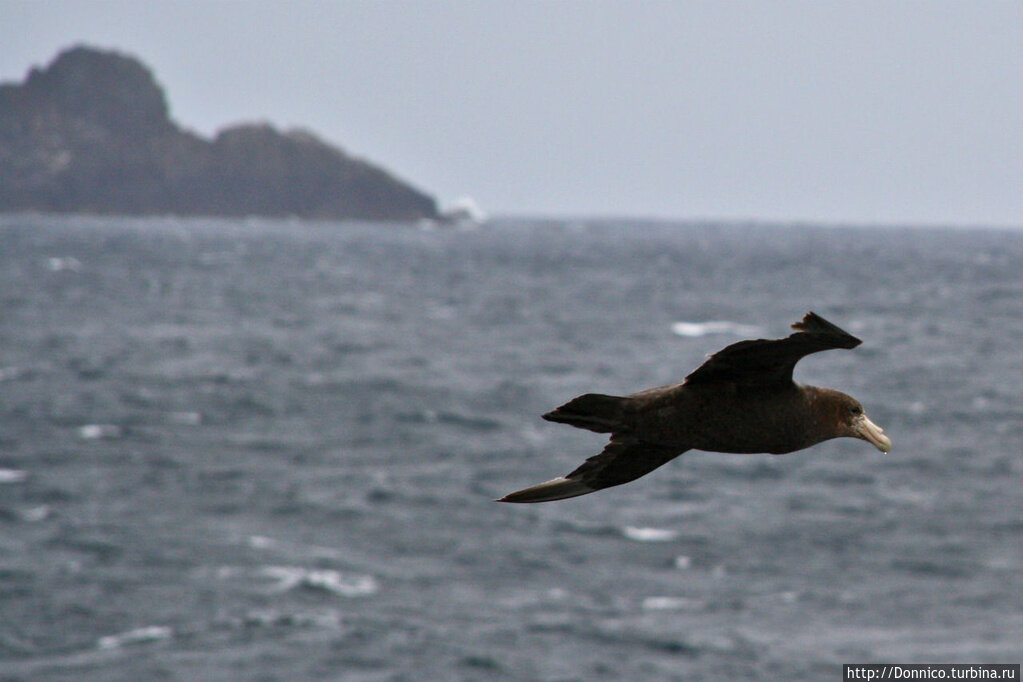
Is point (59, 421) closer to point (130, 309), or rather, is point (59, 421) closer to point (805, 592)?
point (805, 592)

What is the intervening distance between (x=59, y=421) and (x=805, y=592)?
27378 millimetres

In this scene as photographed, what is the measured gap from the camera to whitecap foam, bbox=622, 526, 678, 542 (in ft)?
125

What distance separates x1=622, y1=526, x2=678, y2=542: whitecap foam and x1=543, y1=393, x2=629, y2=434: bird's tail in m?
31.9

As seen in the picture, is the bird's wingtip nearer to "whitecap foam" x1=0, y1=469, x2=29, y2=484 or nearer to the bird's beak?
the bird's beak

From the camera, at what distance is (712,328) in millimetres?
82625

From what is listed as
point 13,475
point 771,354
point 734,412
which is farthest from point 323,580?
point 771,354

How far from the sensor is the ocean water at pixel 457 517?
30188mm

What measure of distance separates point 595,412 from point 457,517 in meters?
33.0

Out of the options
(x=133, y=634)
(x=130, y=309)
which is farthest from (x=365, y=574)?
(x=130, y=309)

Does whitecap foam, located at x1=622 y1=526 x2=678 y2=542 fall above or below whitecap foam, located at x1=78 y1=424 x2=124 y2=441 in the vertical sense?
below

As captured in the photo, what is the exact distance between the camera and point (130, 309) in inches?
3442

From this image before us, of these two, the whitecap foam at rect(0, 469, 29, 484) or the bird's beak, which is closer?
the bird's beak

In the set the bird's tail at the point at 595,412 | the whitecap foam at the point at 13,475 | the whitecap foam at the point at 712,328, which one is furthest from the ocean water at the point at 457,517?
the bird's tail at the point at 595,412

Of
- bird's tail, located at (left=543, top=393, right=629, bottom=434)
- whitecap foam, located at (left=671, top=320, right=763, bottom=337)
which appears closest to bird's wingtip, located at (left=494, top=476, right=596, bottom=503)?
bird's tail, located at (left=543, top=393, right=629, bottom=434)
